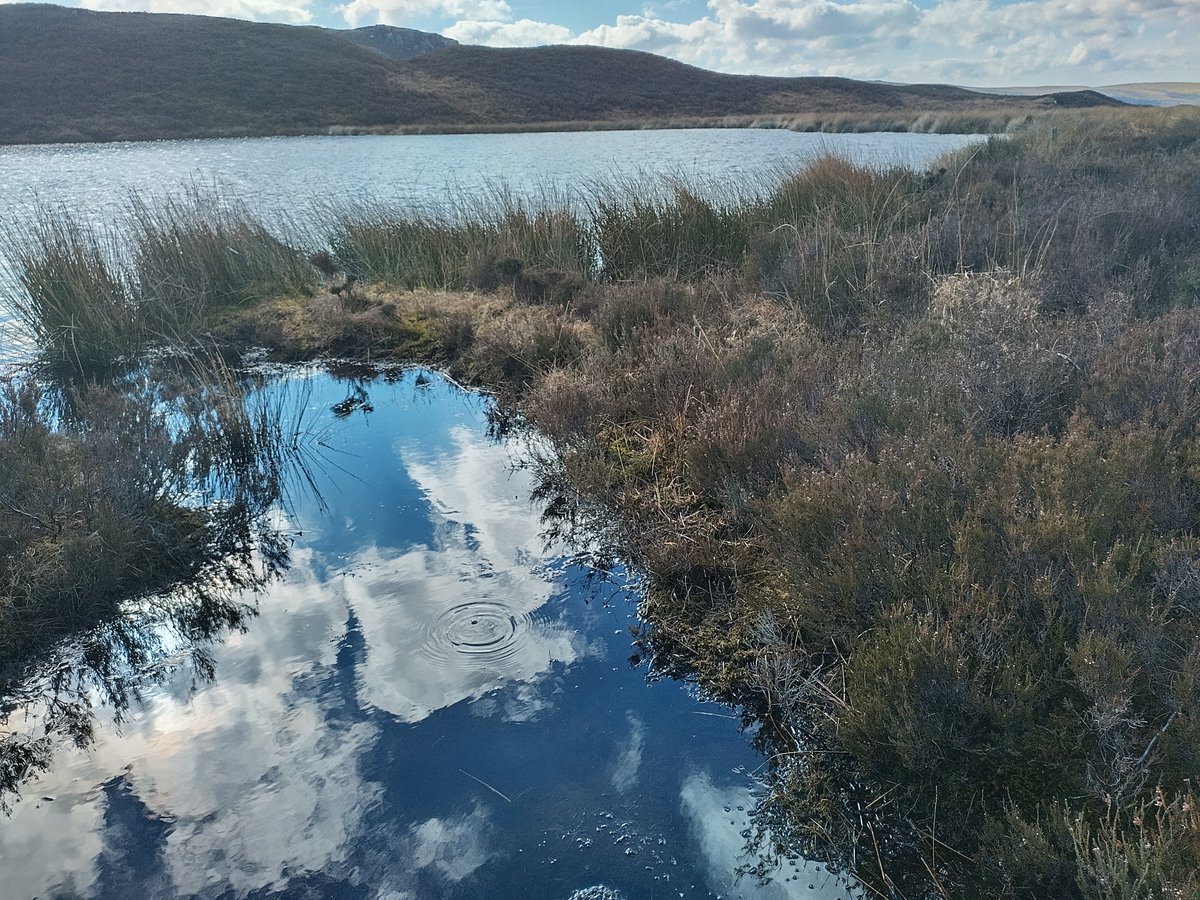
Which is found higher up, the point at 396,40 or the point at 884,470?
the point at 396,40

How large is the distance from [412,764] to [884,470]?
209 cm

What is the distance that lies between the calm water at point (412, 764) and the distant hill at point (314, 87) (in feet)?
128

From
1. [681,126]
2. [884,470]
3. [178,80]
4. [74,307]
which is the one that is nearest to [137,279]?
[74,307]

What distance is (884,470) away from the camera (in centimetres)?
308

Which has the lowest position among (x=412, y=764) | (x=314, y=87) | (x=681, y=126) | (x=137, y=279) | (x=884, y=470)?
(x=412, y=764)

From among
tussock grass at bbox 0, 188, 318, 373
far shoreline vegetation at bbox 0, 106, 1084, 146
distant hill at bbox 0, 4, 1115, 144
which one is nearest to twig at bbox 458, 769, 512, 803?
tussock grass at bbox 0, 188, 318, 373

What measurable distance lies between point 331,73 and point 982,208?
5044 centimetres

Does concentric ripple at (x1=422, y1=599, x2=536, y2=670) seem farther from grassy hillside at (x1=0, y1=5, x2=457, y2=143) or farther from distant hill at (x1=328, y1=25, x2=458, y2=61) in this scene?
distant hill at (x1=328, y1=25, x2=458, y2=61)

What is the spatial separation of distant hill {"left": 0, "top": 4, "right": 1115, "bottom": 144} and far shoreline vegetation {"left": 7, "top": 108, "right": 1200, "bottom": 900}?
34267mm

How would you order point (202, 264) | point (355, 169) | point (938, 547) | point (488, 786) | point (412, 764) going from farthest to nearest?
point (355, 169) < point (202, 264) < point (938, 547) < point (412, 764) < point (488, 786)

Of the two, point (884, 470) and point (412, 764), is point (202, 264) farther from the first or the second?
point (884, 470)

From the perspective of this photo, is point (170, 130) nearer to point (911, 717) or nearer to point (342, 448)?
point (342, 448)

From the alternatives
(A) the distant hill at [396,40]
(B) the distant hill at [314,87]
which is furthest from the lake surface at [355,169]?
(A) the distant hill at [396,40]

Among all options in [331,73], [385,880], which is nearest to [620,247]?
[385,880]
